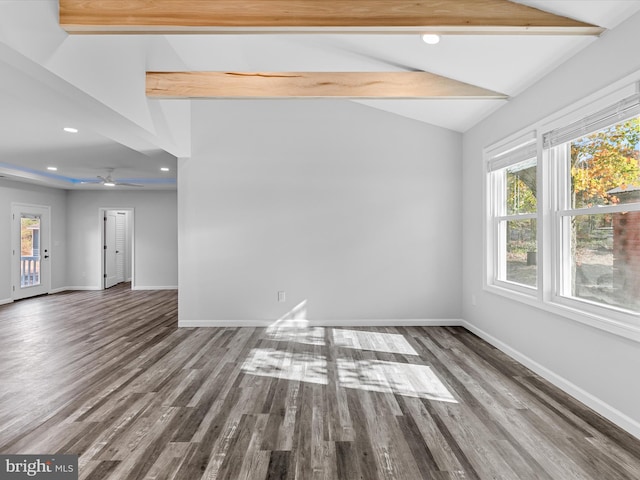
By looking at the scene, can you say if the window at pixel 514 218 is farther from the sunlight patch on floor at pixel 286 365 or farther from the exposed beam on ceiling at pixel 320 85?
the sunlight patch on floor at pixel 286 365

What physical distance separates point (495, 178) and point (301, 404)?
10.8ft

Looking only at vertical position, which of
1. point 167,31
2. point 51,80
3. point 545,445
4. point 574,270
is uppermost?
point 167,31

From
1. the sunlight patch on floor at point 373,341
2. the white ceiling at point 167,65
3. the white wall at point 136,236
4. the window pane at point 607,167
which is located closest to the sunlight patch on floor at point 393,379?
the sunlight patch on floor at point 373,341

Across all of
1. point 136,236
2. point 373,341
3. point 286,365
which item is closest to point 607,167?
point 373,341

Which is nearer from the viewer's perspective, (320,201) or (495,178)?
(495,178)

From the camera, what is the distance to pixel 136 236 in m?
8.75

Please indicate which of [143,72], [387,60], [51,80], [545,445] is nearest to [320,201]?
[387,60]

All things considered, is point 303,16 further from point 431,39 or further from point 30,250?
point 30,250

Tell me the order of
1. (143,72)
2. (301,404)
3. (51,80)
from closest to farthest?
(51,80) → (301,404) → (143,72)

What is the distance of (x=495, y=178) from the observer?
4.20 metres

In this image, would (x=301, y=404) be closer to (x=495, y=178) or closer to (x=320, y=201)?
(x=320, y=201)

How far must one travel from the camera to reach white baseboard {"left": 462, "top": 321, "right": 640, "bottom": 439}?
89.4 inches

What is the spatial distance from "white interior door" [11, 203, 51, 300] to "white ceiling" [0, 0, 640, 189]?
2.58m

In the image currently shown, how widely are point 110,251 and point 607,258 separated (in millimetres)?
9998
